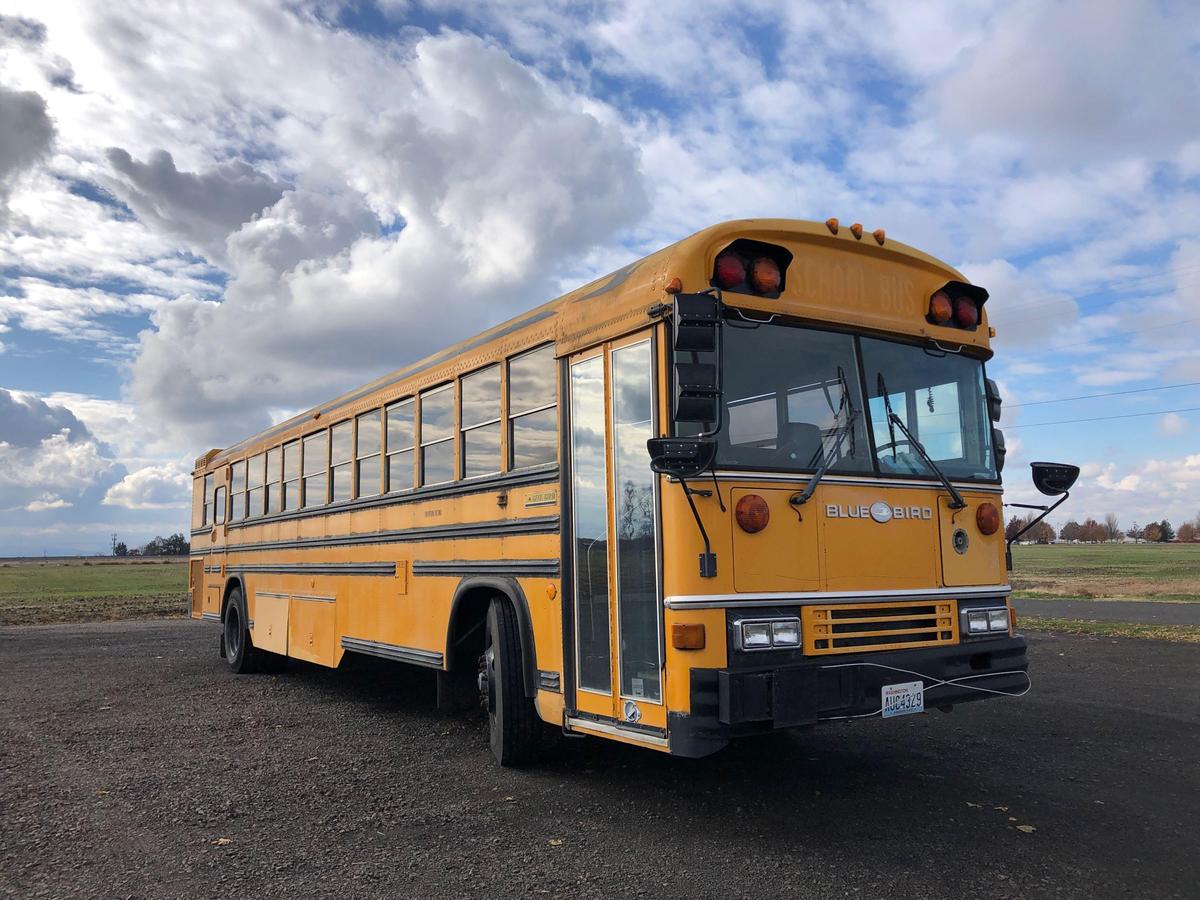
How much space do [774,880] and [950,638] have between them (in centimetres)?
175

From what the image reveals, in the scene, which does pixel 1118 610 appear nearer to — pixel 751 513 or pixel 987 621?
pixel 987 621

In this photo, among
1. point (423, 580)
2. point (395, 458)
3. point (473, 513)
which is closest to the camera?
point (473, 513)

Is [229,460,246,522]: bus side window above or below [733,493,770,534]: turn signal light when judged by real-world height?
above

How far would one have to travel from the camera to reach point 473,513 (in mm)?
6598

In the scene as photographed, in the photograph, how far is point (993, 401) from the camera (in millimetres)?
5746

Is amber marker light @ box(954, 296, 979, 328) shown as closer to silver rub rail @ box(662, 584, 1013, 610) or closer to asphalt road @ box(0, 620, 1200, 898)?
silver rub rail @ box(662, 584, 1013, 610)

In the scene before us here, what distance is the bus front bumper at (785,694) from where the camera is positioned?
4328 mm

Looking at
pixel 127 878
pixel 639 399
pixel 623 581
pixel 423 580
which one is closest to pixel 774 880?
pixel 623 581

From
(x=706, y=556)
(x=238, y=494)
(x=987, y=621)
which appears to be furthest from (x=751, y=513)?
(x=238, y=494)

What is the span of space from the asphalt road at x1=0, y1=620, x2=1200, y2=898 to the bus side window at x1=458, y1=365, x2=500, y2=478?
2017 mm

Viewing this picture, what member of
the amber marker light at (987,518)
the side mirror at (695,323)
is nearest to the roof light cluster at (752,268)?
the side mirror at (695,323)

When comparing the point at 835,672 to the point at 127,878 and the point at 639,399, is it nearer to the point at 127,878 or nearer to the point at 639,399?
the point at 639,399

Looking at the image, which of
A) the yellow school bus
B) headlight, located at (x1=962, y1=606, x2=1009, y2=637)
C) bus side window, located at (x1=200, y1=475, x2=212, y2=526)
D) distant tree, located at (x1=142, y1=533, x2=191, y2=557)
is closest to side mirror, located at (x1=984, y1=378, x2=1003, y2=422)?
the yellow school bus

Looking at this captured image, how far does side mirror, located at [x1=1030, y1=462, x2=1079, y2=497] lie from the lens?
5.65 metres
